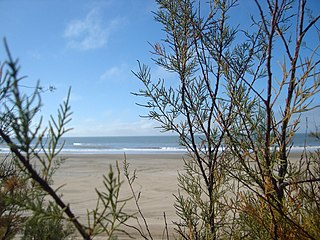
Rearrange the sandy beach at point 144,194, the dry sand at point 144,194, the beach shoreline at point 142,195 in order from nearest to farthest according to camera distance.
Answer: the beach shoreline at point 142,195 < the sandy beach at point 144,194 < the dry sand at point 144,194

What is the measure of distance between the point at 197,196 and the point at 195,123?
1.87ft

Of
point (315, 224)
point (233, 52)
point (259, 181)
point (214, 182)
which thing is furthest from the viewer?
point (233, 52)

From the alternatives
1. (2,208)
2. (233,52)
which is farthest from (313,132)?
(2,208)

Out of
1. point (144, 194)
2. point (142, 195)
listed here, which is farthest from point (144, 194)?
point (142, 195)

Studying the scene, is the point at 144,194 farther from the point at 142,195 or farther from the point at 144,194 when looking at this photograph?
the point at 142,195

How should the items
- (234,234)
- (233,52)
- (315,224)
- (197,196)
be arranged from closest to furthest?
1. (315,224)
2. (234,234)
3. (197,196)
4. (233,52)

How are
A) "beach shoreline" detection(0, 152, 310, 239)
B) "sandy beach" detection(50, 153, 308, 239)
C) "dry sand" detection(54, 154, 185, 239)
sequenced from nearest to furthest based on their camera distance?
"beach shoreline" detection(0, 152, 310, 239) → "sandy beach" detection(50, 153, 308, 239) → "dry sand" detection(54, 154, 185, 239)

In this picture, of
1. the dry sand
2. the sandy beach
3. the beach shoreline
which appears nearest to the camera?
the beach shoreline

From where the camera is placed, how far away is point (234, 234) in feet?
5.98

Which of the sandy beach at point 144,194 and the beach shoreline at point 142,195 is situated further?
the sandy beach at point 144,194

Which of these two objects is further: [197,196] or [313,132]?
[313,132]

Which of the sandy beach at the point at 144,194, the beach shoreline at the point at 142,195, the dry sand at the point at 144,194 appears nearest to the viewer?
the beach shoreline at the point at 142,195

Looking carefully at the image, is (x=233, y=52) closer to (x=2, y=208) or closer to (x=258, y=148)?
(x=258, y=148)

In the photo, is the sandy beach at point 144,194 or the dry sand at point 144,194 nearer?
the sandy beach at point 144,194
